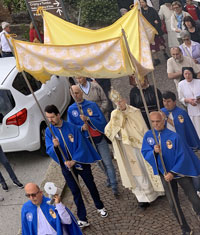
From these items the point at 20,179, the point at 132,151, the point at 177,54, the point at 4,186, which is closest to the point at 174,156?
the point at 132,151

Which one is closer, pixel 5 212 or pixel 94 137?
pixel 94 137

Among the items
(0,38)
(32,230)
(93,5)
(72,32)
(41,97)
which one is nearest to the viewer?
(32,230)

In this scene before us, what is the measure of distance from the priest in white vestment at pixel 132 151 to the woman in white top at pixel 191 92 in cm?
131

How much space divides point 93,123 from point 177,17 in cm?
457

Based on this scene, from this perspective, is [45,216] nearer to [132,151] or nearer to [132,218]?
[132,218]

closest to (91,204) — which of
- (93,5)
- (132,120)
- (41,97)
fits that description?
(132,120)

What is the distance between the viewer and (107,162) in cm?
813

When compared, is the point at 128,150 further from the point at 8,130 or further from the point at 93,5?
the point at 93,5

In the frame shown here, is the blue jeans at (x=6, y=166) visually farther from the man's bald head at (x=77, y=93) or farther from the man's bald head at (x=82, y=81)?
the man's bald head at (x=77, y=93)

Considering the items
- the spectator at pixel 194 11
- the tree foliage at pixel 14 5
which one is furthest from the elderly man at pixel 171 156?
the tree foliage at pixel 14 5

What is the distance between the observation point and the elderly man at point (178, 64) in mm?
9125

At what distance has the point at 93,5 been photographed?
16094mm

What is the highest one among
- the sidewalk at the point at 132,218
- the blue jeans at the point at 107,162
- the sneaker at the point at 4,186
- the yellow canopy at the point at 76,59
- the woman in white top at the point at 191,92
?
the yellow canopy at the point at 76,59

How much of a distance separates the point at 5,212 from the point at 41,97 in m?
2.57
